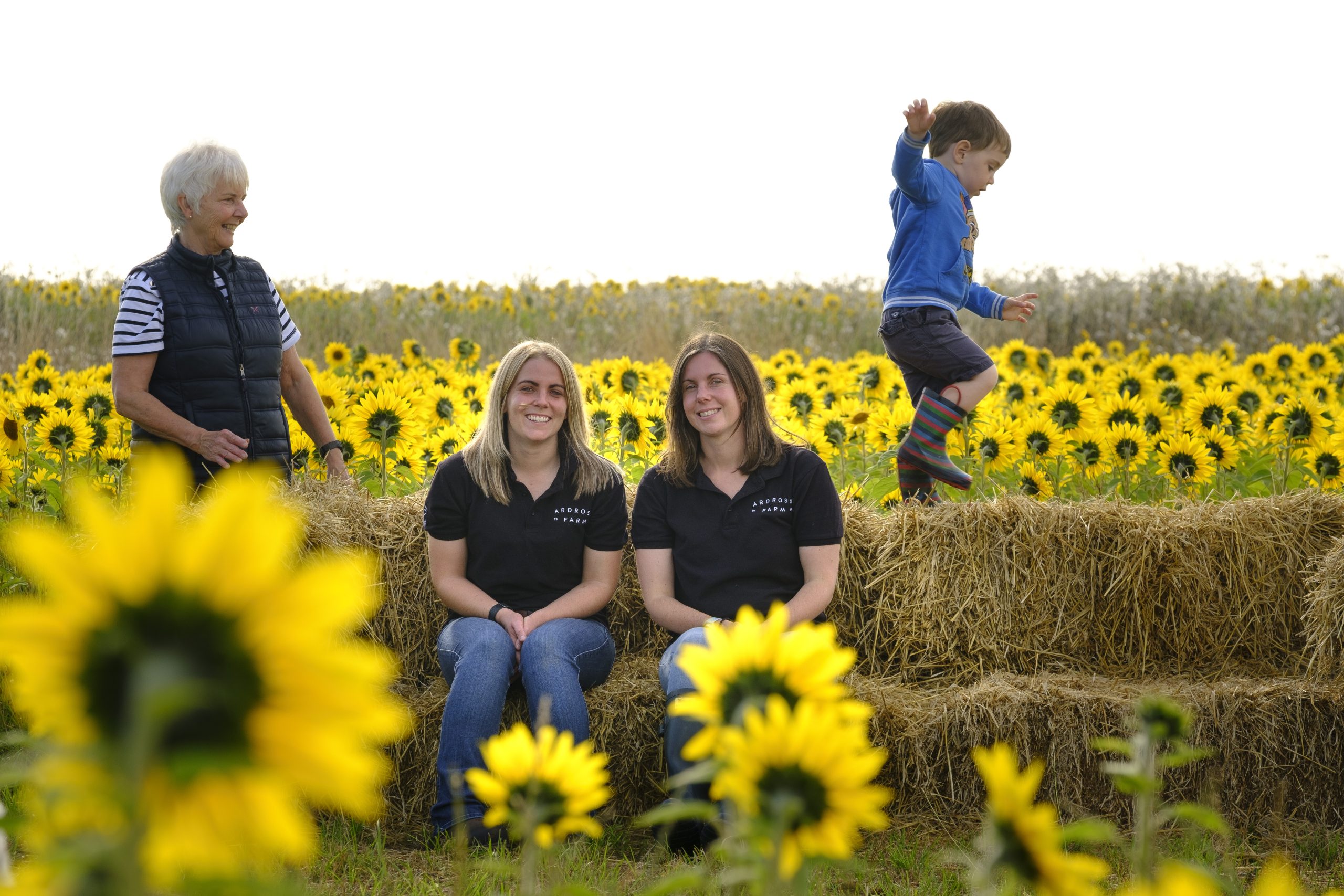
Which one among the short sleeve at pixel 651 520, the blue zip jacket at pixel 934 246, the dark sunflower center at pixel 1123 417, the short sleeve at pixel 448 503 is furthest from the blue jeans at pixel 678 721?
the dark sunflower center at pixel 1123 417

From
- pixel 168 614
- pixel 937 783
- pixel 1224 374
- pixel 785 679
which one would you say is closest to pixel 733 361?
pixel 937 783

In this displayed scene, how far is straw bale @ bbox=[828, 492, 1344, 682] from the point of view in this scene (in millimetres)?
3705

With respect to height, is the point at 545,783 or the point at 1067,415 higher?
the point at 1067,415

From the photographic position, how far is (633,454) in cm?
504

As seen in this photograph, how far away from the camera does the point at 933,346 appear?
4.44m

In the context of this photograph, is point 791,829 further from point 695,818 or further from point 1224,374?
point 1224,374

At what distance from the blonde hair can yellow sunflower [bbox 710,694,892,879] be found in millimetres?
2582

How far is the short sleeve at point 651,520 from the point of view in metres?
3.29

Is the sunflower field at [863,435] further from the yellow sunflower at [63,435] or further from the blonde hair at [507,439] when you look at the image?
the blonde hair at [507,439]

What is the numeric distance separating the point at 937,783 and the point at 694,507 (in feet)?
3.21

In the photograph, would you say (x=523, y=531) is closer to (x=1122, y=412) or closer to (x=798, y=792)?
(x=798, y=792)

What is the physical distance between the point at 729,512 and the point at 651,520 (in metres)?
0.21

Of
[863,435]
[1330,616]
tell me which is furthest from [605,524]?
[863,435]

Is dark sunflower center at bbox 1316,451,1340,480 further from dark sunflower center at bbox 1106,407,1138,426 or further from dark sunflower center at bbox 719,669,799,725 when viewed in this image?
dark sunflower center at bbox 719,669,799,725
